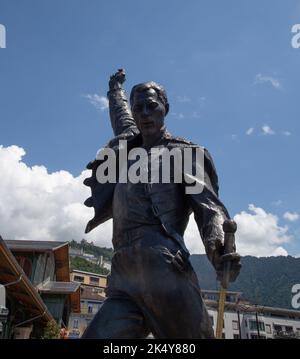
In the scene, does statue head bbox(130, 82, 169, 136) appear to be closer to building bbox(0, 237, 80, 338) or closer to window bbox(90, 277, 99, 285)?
building bbox(0, 237, 80, 338)

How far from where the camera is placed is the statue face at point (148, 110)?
336 centimetres

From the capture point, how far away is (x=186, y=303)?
2627 mm

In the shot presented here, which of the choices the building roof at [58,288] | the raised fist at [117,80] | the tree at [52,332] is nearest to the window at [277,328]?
the building roof at [58,288]

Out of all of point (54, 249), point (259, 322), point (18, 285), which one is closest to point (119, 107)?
point (18, 285)

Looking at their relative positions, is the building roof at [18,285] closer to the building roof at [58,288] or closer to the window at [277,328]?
the building roof at [58,288]

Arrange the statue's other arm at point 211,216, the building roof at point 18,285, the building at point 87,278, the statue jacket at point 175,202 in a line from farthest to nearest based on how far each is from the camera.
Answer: the building at point 87,278 < the building roof at point 18,285 < the statue jacket at point 175,202 < the statue's other arm at point 211,216

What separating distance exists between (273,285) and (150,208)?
346 ft

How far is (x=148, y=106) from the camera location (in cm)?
337

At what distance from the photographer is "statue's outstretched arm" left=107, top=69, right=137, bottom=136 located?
415cm

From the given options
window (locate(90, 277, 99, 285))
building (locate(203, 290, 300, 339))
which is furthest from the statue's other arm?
window (locate(90, 277, 99, 285))

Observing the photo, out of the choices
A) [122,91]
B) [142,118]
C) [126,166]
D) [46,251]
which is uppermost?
[46,251]
